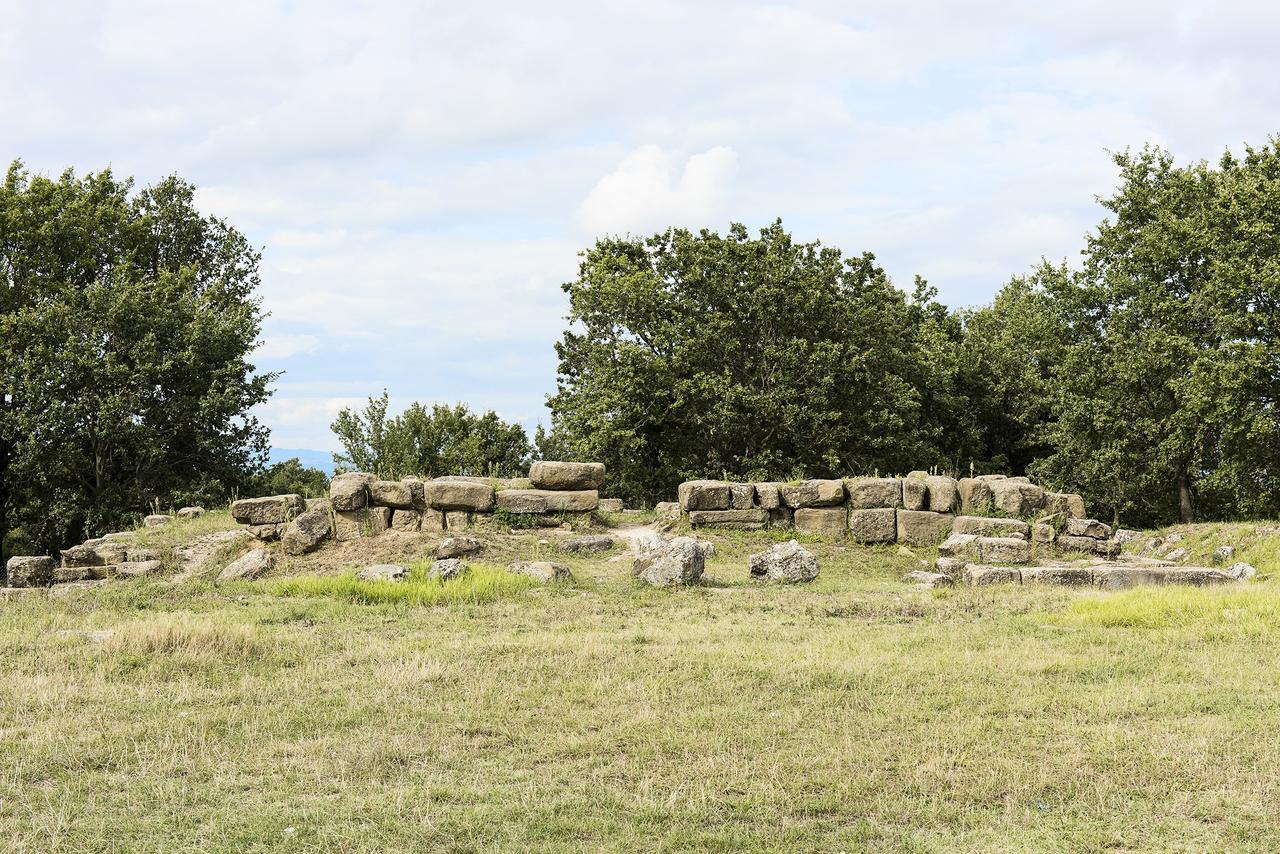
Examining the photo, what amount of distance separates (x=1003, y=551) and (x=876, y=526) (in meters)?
2.82

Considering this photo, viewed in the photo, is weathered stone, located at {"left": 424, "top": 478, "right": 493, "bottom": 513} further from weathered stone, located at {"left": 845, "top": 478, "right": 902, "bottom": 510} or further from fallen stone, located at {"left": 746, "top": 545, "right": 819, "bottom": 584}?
weathered stone, located at {"left": 845, "top": 478, "right": 902, "bottom": 510}

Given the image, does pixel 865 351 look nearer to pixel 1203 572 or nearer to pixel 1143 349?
pixel 1143 349

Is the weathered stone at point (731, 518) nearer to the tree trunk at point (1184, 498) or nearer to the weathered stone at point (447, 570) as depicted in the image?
the weathered stone at point (447, 570)

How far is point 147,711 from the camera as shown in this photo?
8.57 meters

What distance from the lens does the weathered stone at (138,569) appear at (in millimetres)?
17891

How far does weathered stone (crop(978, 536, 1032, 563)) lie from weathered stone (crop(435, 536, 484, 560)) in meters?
8.68

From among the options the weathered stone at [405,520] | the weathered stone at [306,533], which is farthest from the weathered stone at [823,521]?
the weathered stone at [306,533]

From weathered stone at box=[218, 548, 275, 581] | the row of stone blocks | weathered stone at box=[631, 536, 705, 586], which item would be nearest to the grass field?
weathered stone at box=[631, 536, 705, 586]

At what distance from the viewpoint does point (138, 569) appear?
59.3 feet

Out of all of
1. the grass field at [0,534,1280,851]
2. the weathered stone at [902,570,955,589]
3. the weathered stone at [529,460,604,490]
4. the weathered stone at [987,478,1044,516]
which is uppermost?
the weathered stone at [529,460,604,490]

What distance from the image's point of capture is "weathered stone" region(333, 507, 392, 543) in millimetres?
19922

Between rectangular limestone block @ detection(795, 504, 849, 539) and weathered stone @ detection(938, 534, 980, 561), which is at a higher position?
rectangular limestone block @ detection(795, 504, 849, 539)

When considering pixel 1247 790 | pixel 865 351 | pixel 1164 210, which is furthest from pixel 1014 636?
pixel 1164 210

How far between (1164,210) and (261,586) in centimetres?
2811
